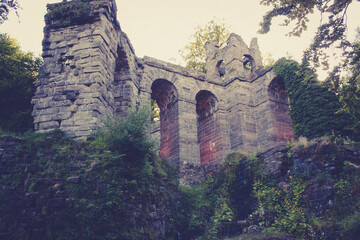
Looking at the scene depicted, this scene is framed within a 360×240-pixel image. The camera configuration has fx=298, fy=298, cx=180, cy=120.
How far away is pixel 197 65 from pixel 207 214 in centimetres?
1615

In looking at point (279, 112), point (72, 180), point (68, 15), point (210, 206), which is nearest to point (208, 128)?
point (279, 112)

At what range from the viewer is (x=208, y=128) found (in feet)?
48.5

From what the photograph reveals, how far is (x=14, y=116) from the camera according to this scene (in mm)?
9477

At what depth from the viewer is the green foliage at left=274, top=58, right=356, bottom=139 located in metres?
10.2

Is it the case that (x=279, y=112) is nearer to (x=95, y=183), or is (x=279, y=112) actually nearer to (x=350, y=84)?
(x=350, y=84)

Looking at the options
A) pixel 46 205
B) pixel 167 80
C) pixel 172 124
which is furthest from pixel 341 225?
pixel 167 80

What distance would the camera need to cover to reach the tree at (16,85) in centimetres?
948

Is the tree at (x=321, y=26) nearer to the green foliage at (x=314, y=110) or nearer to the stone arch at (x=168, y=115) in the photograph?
the green foliage at (x=314, y=110)

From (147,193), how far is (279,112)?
9433 millimetres

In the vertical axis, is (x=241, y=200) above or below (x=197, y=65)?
below

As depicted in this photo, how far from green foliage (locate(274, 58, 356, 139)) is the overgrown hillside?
2.61 m

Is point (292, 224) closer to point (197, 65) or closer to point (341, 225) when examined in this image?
point (341, 225)

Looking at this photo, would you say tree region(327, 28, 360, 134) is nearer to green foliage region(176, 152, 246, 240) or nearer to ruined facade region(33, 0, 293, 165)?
green foliage region(176, 152, 246, 240)

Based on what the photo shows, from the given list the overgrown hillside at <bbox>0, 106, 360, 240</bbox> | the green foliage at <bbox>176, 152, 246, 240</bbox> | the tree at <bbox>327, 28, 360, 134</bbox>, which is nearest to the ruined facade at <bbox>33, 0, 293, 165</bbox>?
the overgrown hillside at <bbox>0, 106, 360, 240</bbox>
